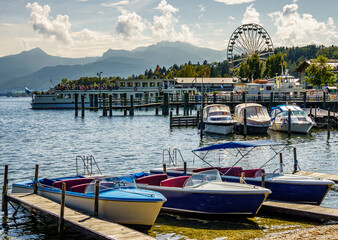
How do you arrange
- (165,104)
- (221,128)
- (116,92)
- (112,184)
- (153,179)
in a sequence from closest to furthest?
(112,184) < (153,179) < (221,128) < (165,104) < (116,92)

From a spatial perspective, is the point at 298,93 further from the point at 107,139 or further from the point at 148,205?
the point at 148,205

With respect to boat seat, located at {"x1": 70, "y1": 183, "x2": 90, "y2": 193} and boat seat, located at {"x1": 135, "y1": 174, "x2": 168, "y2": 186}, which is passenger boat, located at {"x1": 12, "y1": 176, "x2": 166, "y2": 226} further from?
boat seat, located at {"x1": 135, "y1": 174, "x2": 168, "y2": 186}

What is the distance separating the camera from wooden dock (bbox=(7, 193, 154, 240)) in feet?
41.5

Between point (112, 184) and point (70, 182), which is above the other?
point (112, 184)

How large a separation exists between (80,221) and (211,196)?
4.56 m

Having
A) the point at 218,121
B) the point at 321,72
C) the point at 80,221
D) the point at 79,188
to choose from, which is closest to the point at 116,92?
the point at 321,72

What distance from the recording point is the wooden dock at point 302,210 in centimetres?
1506

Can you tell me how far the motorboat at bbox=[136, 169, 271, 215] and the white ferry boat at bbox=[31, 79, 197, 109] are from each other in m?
80.8

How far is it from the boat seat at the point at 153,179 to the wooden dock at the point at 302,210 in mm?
4264

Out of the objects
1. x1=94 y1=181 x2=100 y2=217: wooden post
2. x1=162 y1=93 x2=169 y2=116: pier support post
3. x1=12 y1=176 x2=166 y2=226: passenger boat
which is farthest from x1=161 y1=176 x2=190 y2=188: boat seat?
x1=162 y1=93 x2=169 y2=116: pier support post

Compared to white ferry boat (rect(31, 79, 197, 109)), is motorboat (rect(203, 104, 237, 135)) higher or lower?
lower

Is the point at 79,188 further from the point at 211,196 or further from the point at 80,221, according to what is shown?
the point at 211,196

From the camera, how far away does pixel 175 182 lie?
17.4 meters

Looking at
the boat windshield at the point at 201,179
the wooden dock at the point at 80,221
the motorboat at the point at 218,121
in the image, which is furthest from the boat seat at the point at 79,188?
the motorboat at the point at 218,121
